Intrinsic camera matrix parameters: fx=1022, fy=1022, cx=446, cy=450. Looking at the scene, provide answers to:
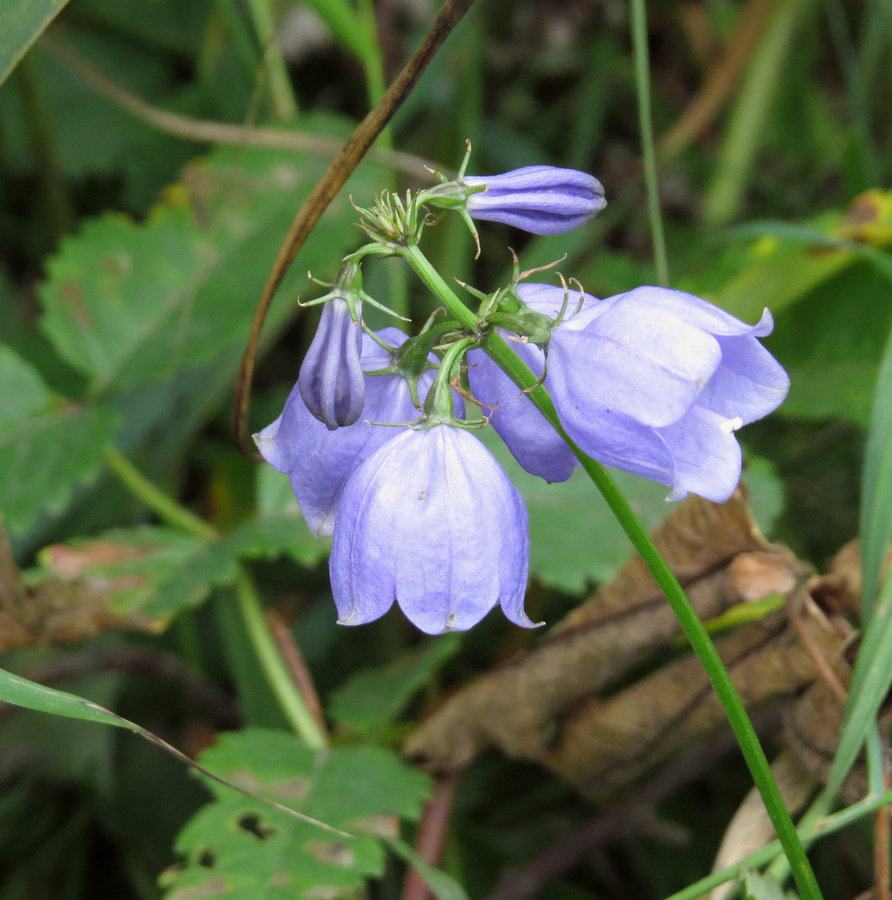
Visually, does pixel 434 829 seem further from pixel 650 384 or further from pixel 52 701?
pixel 650 384

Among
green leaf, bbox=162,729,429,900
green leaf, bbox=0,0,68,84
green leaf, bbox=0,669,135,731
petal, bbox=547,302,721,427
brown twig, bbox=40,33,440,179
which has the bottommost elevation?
green leaf, bbox=162,729,429,900

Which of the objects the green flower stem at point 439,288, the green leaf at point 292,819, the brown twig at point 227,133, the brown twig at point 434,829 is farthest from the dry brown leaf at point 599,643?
the brown twig at point 227,133

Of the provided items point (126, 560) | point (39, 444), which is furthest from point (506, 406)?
point (39, 444)

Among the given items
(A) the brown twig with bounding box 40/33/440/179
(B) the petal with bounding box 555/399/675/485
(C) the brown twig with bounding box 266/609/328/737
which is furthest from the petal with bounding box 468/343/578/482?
(A) the brown twig with bounding box 40/33/440/179

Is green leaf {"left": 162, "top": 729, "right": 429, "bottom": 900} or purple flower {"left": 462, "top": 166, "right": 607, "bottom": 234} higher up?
purple flower {"left": 462, "top": 166, "right": 607, "bottom": 234}

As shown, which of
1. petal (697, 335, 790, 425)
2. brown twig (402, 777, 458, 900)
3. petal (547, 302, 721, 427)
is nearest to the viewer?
petal (547, 302, 721, 427)

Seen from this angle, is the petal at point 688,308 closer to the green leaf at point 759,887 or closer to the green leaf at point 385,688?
the green leaf at point 759,887

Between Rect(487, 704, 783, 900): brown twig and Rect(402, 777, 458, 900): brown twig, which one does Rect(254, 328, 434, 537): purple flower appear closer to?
Rect(402, 777, 458, 900): brown twig

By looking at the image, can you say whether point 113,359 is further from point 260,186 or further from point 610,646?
point 610,646
